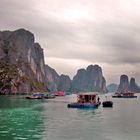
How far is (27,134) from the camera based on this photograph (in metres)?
51.6

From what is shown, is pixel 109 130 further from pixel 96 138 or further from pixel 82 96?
pixel 82 96

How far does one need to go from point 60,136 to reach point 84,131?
6631mm

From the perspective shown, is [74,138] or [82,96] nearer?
[74,138]

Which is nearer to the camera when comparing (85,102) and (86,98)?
(85,102)

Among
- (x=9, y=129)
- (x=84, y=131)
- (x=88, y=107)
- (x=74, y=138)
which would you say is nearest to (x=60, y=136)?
(x=74, y=138)

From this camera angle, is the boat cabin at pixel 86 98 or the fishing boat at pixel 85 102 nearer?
the fishing boat at pixel 85 102

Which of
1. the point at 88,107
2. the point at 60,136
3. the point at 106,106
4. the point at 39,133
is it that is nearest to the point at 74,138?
the point at 60,136

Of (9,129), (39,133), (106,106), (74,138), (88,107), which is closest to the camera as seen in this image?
(74,138)

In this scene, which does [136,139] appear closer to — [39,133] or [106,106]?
[39,133]

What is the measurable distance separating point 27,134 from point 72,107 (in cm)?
7033

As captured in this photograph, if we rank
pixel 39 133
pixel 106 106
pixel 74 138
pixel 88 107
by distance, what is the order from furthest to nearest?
pixel 106 106
pixel 88 107
pixel 39 133
pixel 74 138

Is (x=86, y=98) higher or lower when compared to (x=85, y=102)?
higher

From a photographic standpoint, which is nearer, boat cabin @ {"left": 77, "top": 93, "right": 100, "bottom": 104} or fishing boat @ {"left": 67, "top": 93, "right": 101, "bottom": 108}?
fishing boat @ {"left": 67, "top": 93, "right": 101, "bottom": 108}

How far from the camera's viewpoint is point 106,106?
131875 mm
